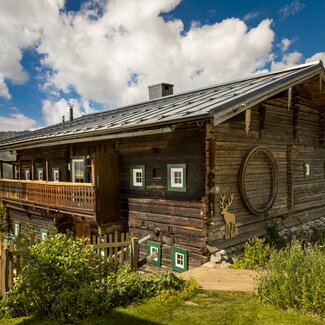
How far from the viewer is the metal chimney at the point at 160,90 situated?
19.2 metres

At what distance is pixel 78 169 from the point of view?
546 inches

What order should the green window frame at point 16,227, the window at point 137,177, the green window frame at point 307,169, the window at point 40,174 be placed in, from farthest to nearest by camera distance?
the green window frame at point 16,227, the window at point 40,174, the green window frame at point 307,169, the window at point 137,177

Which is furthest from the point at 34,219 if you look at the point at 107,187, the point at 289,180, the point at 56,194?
the point at 289,180

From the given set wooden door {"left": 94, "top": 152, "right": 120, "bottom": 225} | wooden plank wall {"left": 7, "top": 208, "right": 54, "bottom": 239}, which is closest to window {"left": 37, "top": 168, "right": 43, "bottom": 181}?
wooden plank wall {"left": 7, "top": 208, "right": 54, "bottom": 239}

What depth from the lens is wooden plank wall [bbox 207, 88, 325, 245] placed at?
33.2ft

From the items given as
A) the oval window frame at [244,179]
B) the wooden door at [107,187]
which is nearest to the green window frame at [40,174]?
the wooden door at [107,187]

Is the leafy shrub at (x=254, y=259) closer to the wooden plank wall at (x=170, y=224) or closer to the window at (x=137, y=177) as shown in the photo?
the wooden plank wall at (x=170, y=224)

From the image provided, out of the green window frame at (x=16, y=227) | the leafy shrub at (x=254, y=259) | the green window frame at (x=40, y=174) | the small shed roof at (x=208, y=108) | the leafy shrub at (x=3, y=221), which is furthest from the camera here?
the leafy shrub at (x=3, y=221)

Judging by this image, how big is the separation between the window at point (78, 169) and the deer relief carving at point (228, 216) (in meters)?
6.40

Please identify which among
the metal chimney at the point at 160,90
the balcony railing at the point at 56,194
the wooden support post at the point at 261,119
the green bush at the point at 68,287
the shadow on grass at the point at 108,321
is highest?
the metal chimney at the point at 160,90

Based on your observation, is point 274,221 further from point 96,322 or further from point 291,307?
point 96,322

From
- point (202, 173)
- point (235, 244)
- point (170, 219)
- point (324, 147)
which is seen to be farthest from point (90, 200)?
point (324, 147)

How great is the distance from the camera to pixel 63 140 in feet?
42.1

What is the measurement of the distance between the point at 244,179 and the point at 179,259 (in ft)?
11.8
